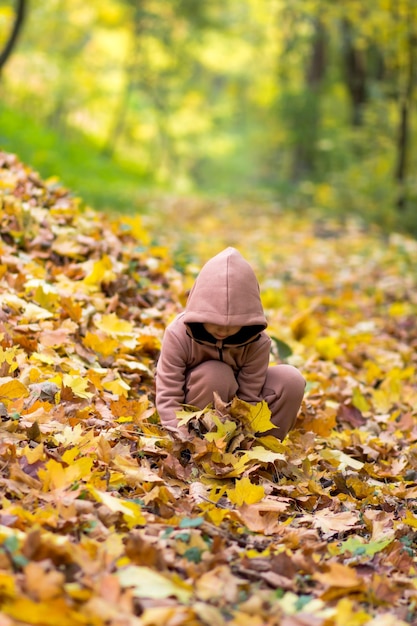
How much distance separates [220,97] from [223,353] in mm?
31789

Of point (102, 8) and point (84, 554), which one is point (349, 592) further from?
point (102, 8)

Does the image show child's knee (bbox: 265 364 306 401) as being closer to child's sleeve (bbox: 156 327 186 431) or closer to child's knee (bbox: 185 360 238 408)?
child's knee (bbox: 185 360 238 408)

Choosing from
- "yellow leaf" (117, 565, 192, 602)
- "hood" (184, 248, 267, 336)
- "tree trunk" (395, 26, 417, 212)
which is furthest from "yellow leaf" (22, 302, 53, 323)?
"tree trunk" (395, 26, 417, 212)

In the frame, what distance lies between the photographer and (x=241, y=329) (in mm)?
3229

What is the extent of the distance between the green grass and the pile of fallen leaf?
5054mm

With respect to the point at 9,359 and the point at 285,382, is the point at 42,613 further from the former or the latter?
the point at 285,382

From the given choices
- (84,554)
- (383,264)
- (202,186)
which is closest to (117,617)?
(84,554)

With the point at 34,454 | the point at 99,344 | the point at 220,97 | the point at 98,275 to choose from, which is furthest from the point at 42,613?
the point at 220,97

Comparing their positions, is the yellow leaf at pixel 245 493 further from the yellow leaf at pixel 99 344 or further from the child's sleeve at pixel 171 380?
the yellow leaf at pixel 99 344

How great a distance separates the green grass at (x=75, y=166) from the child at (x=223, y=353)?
22.2ft

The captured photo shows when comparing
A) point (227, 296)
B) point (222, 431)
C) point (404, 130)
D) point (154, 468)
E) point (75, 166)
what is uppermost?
point (227, 296)

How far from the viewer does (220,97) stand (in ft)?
111

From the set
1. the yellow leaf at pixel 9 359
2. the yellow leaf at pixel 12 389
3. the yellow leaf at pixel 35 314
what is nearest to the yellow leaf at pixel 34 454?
the yellow leaf at pixel 12 389

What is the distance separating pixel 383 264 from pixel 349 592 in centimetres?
742
